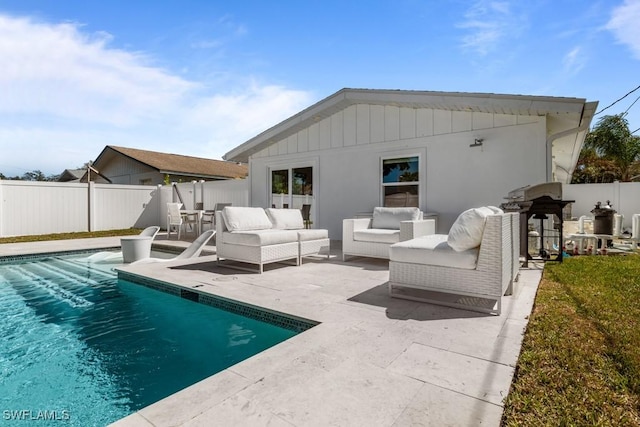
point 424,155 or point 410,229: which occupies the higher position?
point 424,155

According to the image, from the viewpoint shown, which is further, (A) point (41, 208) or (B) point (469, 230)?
(A) point (41, 208)

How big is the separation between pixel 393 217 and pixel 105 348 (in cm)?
470

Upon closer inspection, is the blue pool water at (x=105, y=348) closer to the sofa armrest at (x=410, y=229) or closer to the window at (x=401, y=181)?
the sofa armrest at (x=410, y=229)

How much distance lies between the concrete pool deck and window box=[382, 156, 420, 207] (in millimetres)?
3972

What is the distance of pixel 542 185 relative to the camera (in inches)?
199

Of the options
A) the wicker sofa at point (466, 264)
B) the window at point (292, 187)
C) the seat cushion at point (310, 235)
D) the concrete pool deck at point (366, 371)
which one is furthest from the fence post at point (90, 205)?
the wicker sofa at point (466, 264)

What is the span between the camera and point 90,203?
11.8 metres

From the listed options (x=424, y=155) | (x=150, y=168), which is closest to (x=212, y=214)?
(x=424, y=155)

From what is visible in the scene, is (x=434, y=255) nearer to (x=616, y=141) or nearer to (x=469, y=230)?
(x=469, y=230)

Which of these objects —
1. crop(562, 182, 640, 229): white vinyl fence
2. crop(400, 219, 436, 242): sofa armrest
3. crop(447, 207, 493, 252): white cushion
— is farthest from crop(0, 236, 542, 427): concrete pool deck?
crop(562, 182, 640, 229): white vinyl fence

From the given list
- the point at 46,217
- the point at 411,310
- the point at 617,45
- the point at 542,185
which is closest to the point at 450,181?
the point at 542,185

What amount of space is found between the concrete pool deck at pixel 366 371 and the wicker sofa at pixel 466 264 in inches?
7.7

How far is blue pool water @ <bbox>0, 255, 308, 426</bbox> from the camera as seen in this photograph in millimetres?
1989

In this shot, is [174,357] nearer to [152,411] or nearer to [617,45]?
[152,411]
